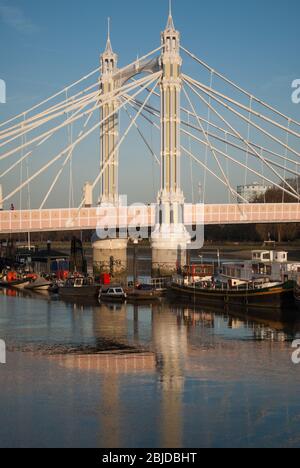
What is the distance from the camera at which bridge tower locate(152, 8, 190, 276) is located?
66.1 meters

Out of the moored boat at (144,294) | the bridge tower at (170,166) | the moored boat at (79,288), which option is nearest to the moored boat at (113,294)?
the moored boat at (144,294)

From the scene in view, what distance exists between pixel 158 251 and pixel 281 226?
56.1 meters

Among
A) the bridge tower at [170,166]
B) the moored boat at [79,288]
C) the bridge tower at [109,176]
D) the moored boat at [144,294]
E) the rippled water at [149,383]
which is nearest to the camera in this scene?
the rippled water at [149,383]

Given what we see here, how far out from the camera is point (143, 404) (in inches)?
1091

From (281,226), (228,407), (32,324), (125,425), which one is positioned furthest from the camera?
(281,226)

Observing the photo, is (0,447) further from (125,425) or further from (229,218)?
(229,218)

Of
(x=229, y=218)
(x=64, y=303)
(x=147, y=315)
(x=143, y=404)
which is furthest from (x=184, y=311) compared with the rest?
(x=143, y=404)

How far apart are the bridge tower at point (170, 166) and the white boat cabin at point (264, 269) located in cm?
594

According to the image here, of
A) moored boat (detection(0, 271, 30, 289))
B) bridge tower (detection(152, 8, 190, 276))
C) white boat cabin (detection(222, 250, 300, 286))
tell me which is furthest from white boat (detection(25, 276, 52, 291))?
white boat cabin (detection(222, 250, 300, 286))

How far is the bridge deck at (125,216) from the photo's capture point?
5856 centimetres

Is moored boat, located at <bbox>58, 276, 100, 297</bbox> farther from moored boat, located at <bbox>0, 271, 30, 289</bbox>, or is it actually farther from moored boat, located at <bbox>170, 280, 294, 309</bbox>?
moored boat, located at <bbox>0, 271, 30, 289</bbox>

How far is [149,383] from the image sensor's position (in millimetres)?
30875

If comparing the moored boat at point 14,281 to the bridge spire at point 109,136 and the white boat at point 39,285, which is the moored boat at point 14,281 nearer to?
the white boat at point 39,285
